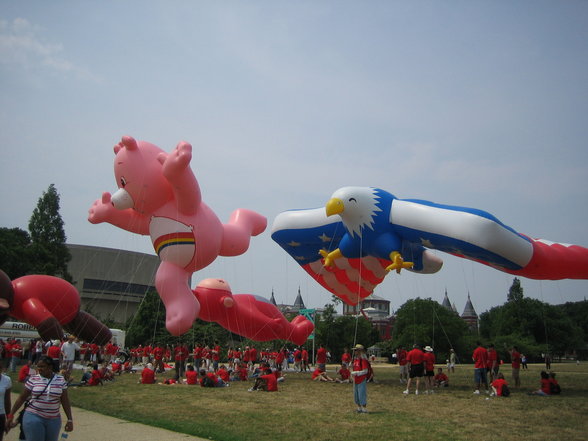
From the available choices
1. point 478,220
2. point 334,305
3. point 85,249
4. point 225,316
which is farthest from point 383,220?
point 85,249

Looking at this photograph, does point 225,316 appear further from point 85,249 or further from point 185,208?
point 85,249

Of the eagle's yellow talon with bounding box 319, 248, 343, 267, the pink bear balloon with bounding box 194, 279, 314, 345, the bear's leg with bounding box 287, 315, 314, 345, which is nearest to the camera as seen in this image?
the eagle's yellow talon with bounding box 319, 248, 343, 267

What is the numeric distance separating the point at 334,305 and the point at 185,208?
82.8 feet

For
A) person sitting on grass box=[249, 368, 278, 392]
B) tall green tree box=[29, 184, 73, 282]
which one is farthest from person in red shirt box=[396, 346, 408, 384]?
tall green tree box=[29, 184, 73, 282]

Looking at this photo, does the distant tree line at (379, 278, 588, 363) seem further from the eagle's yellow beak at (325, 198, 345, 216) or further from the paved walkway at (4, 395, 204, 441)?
the paved walkway at (4, 395, 204, 441)

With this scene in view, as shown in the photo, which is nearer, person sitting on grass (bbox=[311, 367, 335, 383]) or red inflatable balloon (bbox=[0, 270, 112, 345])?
red inflatable balloon (bbox=[0, 270, 112, 345])

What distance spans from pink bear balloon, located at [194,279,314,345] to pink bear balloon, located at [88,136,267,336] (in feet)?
6.99

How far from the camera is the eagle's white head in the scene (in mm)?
13523

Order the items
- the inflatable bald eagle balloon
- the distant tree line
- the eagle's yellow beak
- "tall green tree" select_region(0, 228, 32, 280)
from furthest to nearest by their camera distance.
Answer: the distant tree line < "tall green tree" select_region(0, 228, 32, 280) < the eagle's yellow beak < the inflatable bald eagle balloon

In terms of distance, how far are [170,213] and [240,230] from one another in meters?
2.64

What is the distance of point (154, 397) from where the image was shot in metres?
11.3

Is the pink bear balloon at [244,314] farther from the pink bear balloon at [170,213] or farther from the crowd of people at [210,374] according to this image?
the pink bear balloon at [170,213]

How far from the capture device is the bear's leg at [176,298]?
13.2m

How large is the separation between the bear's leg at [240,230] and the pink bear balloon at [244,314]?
1.67 m
